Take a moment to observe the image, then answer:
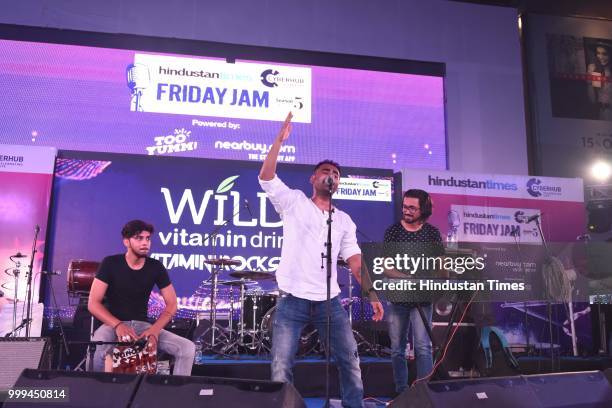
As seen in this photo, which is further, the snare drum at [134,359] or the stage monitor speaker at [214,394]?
the snare drum at [134,359]

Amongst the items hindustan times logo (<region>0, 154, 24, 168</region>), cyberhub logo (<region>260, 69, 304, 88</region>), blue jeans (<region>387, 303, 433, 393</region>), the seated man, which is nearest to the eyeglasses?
blue jeans (<region>387, 303, 433, 393</region>)

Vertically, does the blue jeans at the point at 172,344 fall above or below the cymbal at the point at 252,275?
below

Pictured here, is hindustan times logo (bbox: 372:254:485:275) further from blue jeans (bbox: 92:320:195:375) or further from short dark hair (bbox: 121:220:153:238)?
short dark hair (bbox: 121:220:153:238)

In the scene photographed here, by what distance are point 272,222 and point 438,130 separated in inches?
119

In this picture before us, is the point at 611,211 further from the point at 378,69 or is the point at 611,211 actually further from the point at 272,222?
the point at 272,222

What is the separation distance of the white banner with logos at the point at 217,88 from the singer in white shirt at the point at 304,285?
4.70 meters

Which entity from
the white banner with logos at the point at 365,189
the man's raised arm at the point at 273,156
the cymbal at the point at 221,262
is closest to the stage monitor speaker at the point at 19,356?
the man's raised arm at the point at 273,156

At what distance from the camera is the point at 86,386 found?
2549mm

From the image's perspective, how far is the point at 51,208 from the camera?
7461 millimetres

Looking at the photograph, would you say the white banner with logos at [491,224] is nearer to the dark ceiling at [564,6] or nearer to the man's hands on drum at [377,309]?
the dark ceiling at [564,6]

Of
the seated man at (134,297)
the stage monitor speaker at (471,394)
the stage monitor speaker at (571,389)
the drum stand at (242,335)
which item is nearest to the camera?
the stage monitor speaker at (471,394)

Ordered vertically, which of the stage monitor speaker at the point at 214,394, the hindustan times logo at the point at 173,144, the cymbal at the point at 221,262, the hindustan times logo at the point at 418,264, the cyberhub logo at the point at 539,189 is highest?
the hindustan times logo at the point at 173,144

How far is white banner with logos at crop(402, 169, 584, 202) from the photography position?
768 cm

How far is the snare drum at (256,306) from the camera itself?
7.06 metres
